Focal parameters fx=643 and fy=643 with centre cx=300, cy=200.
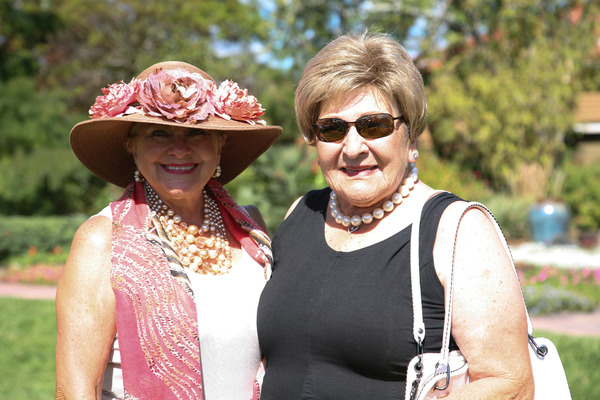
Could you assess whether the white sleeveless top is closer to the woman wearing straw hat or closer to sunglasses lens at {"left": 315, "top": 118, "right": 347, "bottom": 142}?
the woman wearing straw hat

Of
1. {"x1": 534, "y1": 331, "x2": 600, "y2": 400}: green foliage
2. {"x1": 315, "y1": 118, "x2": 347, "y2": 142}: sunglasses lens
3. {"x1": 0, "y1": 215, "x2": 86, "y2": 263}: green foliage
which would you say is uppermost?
{"x1": 315, "y1": 118, "x2": 347, "y2": 142}: sunglasses lens

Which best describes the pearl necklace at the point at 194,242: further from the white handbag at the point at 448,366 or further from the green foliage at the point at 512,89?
the green foliage at the point at 512,89

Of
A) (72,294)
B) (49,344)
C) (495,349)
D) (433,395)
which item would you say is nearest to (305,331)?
(433,395)

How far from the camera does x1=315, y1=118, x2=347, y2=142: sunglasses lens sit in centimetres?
253

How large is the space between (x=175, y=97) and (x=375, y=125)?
0.79 meters

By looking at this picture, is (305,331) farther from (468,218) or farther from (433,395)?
(468,218)

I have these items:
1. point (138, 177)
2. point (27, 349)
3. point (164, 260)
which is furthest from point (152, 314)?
point (27, 349)

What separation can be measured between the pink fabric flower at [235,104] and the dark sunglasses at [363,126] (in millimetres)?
400

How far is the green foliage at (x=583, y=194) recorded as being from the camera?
1638 centimetres

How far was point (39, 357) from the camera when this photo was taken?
6.66 m

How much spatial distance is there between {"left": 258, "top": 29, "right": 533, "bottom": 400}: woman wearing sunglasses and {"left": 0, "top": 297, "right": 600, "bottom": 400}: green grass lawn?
3326mm

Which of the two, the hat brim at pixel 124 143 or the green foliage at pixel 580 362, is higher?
the hat brim at pixel 124 143

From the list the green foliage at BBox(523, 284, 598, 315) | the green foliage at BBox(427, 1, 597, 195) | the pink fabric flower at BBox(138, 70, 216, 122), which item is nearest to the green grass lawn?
the green foliage at BBox(523, 284, 598, 315)

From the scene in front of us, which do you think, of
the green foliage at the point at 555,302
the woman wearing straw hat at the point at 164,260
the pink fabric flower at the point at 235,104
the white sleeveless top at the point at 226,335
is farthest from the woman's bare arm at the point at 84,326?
the green foliage at the point at 555,302
